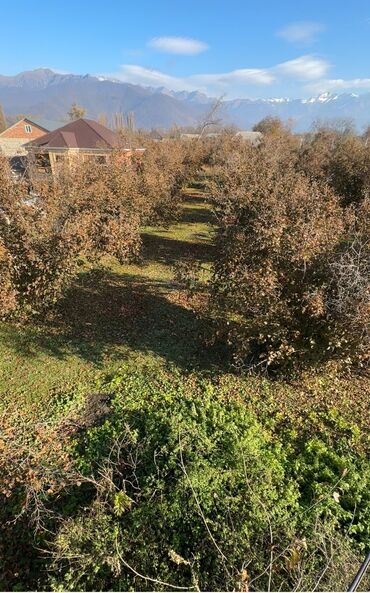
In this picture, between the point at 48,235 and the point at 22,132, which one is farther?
the point at 22,132

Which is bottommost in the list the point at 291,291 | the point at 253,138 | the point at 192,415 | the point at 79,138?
the point at 192,415

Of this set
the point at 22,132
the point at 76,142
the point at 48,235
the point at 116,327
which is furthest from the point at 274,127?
the point at 48,235

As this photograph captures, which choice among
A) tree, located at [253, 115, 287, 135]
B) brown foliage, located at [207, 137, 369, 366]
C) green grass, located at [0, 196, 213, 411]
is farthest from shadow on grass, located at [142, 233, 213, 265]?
tree, located at [253, 115, 287, 135]

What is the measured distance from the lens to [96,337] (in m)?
8.89

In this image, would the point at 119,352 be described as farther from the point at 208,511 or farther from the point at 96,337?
the point at 208,511

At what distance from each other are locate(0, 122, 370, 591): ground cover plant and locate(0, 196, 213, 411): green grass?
5 cm

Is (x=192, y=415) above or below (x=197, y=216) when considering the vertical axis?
below

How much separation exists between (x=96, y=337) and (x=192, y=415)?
3.83m

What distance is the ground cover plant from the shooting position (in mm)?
3867

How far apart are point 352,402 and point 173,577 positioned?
472cm

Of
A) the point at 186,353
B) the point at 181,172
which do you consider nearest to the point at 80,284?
the point at 186,353

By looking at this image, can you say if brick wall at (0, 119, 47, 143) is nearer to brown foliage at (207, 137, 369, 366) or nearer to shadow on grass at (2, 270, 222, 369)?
shadow on grass at (2, 270, 222, 369)

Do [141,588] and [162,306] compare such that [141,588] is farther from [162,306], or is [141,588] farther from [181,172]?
[181,172]

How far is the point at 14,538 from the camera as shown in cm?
457
